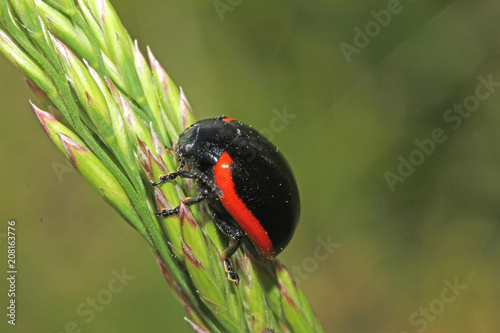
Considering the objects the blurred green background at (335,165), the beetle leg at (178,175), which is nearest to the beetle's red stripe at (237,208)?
the beetle leg at (178,175)

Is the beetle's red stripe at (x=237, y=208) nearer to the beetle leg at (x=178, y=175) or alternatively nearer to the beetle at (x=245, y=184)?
the beetle at (x=245, y=184)

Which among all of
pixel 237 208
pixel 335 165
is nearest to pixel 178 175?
pixel 237 208

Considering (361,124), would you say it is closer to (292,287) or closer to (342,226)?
(342,226)

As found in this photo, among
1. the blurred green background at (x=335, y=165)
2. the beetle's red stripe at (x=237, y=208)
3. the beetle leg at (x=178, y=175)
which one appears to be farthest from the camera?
the blurred green background at (x=335, y=165)

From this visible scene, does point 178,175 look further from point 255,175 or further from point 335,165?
point 335,165

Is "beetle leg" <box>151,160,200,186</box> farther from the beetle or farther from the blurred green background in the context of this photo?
the blurred green background

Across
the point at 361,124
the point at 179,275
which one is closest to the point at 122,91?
the point at 179,275

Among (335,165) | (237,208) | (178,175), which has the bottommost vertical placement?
(237,208)
